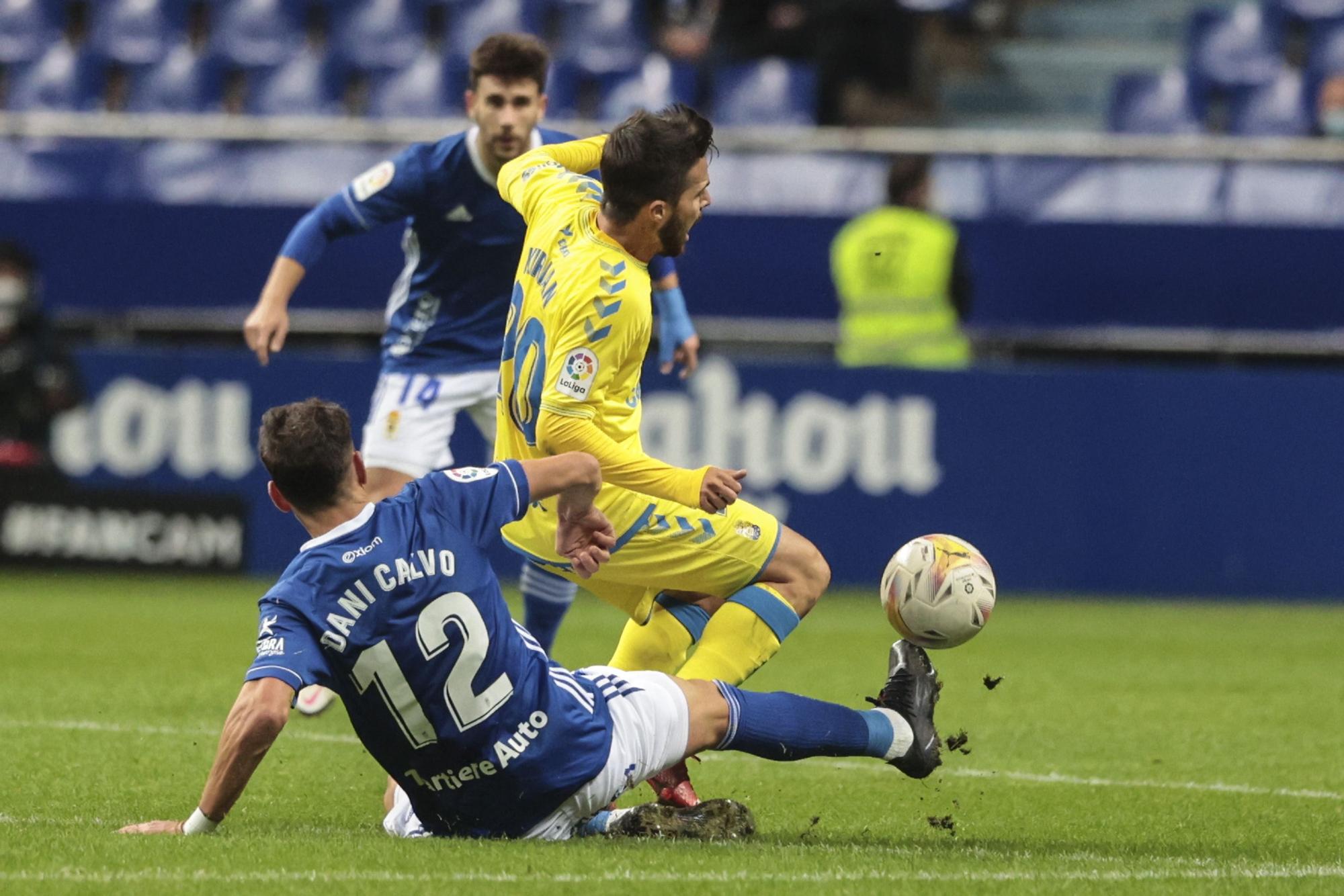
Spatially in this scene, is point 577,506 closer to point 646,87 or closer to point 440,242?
point 440,242

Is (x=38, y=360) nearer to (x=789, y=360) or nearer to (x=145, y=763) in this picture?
(x=789, y=360)

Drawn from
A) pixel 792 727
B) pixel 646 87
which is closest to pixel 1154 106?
pixel 646 87

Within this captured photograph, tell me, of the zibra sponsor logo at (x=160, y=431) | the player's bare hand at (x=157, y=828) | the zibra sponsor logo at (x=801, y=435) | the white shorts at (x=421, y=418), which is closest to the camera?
the player's bare hand at (x=157, y=828)

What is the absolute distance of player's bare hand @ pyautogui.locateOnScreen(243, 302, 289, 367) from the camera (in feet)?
21.7

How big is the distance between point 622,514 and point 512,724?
2.72ft

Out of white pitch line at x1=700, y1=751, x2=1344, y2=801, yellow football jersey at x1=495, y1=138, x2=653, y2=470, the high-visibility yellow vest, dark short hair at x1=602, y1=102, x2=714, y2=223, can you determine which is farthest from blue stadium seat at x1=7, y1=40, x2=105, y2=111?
dark short hair at x1=602, y1=102, x2=714, y2=223

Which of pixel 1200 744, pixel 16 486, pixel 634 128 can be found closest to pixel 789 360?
pixel 16 486

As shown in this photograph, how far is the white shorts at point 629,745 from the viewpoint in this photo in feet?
16.3

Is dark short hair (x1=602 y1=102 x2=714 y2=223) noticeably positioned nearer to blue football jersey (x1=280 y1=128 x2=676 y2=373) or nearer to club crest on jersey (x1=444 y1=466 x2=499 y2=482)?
club crest on jersey (x1=444 y1=466 x2=499 y2=482)

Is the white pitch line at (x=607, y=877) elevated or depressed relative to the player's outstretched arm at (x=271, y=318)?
depressed

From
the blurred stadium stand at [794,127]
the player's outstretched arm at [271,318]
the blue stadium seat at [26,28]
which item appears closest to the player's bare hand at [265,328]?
the player's outstretched arm at [271,318]

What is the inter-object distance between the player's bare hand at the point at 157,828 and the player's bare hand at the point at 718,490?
1.43 m

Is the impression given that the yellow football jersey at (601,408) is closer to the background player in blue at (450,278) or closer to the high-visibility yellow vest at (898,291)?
the background player in blue at (450,278)

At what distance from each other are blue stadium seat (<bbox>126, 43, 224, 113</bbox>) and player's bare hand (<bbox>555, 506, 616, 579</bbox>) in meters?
11.1
